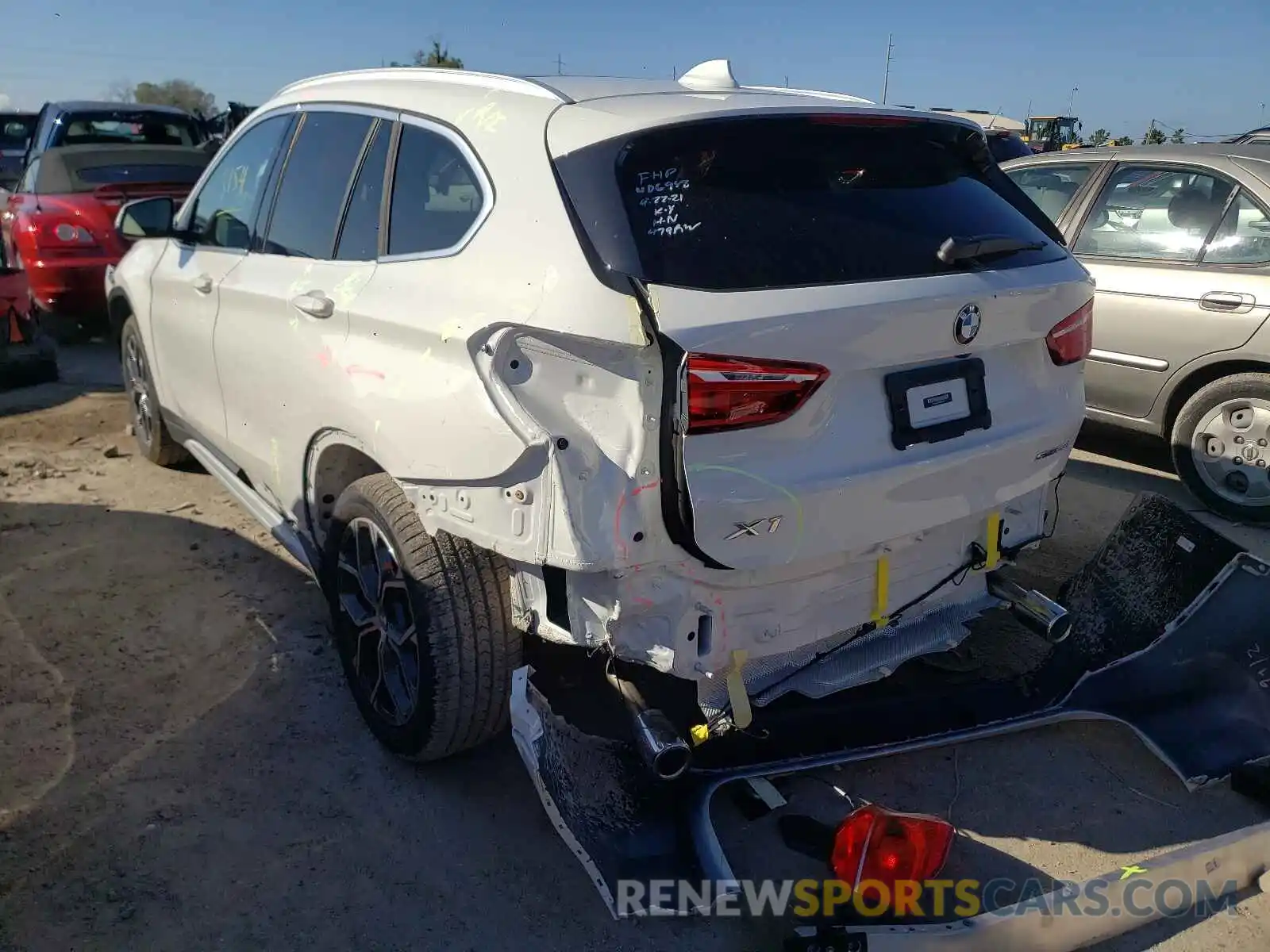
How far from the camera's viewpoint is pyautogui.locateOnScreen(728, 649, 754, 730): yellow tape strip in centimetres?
240

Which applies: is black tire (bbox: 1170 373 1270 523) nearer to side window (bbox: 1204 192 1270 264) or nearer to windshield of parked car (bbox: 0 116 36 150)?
side window (bbox: 1204 192 1270 264)

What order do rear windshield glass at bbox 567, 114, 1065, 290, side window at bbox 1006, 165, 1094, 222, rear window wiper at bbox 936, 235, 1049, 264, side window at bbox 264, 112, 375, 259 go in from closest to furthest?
rear windshield glass at bbox 567, 114, 1065, 290 → rear window wiper at bbox 936, 235, 1049, 264 → side window at bbox 264, 112, 375, 259 → side window at bbox 1006, 165, 1094, 222

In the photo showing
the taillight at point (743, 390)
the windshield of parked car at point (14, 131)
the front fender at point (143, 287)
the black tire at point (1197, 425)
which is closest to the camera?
the taillight at point (743, 390)

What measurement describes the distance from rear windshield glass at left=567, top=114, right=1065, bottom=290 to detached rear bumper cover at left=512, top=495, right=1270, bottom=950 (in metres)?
1.13

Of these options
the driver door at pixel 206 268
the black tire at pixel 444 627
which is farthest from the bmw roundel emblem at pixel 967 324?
the driver door at pixel 206 268

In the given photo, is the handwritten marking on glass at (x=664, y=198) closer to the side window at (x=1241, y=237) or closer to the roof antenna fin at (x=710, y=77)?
the roof antenna fin at (x=710, y=77)

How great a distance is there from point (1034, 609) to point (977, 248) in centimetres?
113

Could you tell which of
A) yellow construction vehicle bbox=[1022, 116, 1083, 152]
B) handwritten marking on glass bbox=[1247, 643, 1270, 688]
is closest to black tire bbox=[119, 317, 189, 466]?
handwritten marking on glass bbox=[1247, 643, 1270, 688]

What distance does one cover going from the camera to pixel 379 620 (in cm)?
291

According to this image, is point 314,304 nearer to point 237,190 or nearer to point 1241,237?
point 237,190

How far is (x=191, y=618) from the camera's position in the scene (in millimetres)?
3801

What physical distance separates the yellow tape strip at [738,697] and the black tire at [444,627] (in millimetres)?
608

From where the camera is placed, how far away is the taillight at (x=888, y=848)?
242 cm

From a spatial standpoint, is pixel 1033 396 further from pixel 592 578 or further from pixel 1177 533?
pixel 592 578
